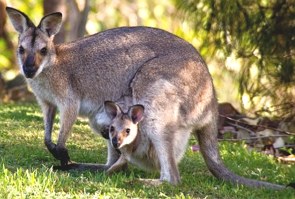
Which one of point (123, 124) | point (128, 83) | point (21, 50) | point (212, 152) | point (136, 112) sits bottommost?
point (212, 152)

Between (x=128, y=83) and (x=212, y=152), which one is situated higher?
(x=128, y=83)

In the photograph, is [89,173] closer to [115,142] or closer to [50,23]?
[115,142]

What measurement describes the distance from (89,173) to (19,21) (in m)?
1.84

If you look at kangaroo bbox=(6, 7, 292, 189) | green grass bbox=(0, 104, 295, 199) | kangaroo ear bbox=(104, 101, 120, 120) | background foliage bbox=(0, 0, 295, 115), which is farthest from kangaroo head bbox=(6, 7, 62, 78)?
background foliage bbox=(0, 0, 295, 115)

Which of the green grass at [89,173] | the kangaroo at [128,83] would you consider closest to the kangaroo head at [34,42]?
the kangaroo at [128,83]

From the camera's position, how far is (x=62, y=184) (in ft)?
18.3

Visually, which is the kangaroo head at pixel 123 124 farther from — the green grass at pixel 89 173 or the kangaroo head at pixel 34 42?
the kangaroo head at pixel 34 42

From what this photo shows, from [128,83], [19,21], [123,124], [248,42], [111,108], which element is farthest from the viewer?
[248,42]

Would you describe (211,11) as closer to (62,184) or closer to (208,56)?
(208,56)

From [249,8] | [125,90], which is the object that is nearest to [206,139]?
[125,90]

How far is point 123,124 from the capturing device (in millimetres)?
6535

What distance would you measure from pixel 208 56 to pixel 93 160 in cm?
357

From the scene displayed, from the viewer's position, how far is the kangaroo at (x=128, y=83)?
6559mm

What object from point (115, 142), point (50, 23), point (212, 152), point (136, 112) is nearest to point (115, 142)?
point (115, 142)
